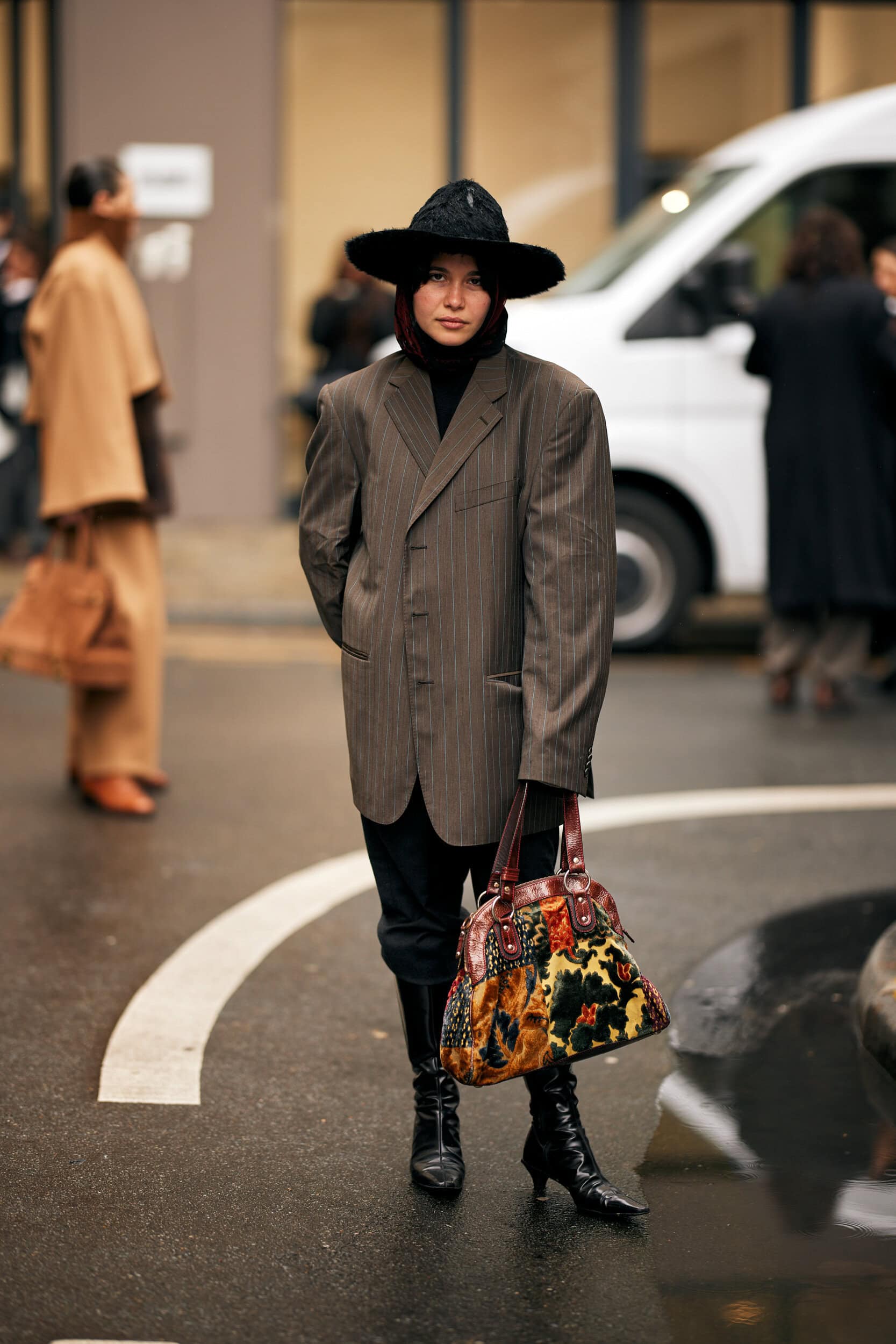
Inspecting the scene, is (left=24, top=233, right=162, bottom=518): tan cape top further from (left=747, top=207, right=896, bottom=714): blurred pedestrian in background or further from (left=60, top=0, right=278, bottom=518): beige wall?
(left=60, top=0, right=278, bottom=518): beige wall

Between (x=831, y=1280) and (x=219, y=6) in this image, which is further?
(x=219, y=6)

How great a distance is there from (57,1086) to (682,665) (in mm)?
6415

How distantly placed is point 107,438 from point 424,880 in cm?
315

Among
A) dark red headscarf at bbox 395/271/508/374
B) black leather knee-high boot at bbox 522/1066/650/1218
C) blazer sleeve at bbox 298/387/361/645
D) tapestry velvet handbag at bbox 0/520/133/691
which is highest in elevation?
dark red headscarf at bbox 395/271/508/374

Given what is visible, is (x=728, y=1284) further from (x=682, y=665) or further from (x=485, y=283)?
(x=682, y=665)

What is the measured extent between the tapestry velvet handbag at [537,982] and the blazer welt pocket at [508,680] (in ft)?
0.68

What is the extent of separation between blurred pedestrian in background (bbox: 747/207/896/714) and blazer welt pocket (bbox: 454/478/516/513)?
5328 mm

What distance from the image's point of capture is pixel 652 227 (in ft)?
34.1

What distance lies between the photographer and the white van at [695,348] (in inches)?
388

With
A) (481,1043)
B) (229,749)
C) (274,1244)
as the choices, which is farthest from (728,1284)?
(229,749)

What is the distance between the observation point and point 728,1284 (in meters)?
3.17

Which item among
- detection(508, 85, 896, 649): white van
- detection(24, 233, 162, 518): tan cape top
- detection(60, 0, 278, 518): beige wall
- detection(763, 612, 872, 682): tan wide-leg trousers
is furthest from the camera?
detection(60, 0, 278, 518): beige wall

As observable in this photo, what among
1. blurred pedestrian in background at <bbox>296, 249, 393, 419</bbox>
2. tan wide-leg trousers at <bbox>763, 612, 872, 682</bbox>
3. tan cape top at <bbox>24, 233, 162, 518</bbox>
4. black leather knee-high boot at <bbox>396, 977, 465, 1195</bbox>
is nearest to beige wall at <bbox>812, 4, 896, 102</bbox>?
blurred pedestrian in background at <bbox>296, 249, 393, 419</bbox>

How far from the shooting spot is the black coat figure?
8.49 meters
